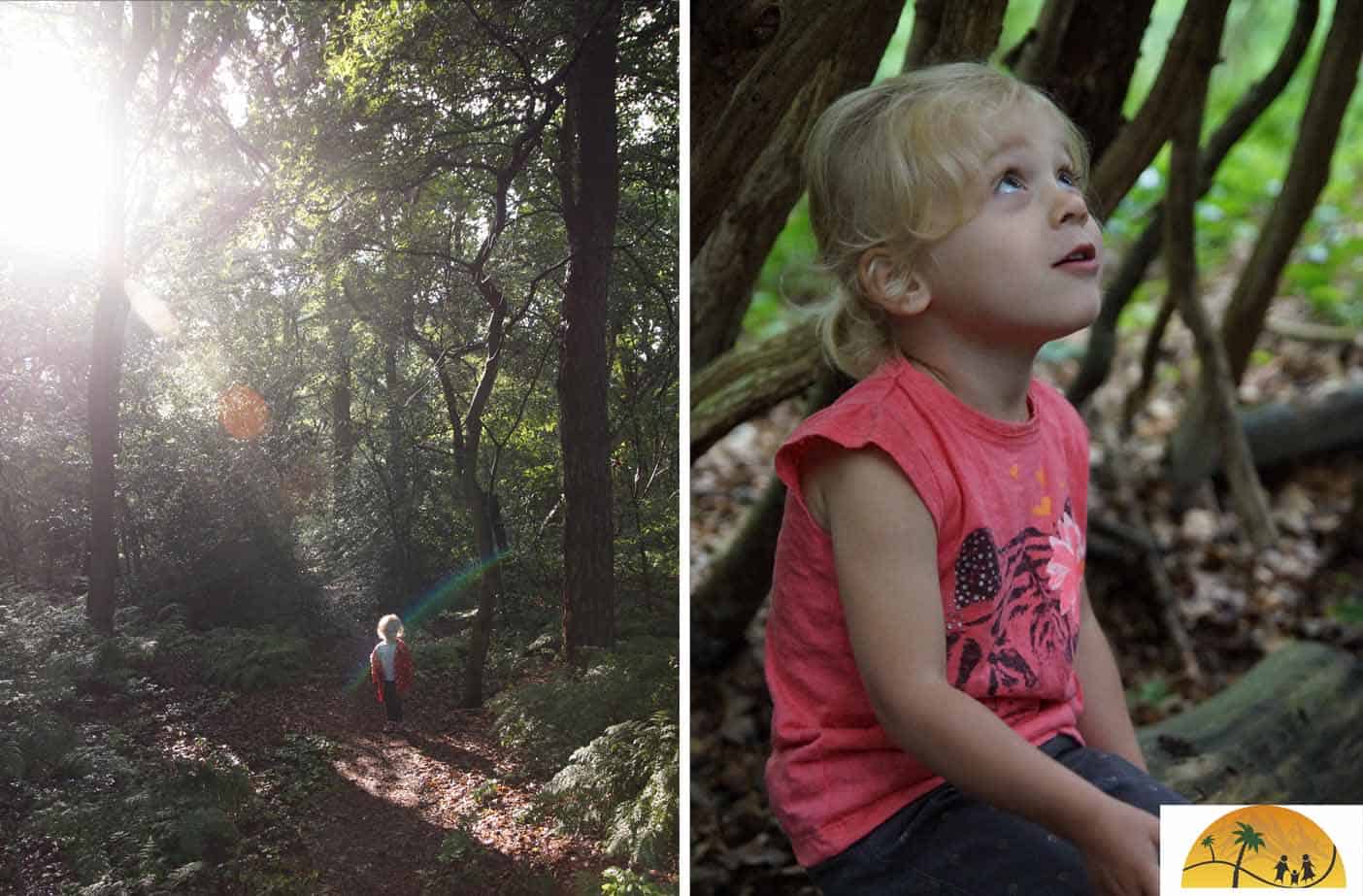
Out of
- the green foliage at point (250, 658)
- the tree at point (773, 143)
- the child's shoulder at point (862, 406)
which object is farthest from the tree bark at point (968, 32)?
the green foliage at point (250, 658)

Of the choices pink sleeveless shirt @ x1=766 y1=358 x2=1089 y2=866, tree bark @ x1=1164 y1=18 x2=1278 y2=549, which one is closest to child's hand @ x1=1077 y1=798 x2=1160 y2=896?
pink sleeveless shirt @ x1=766 y1=358 x2=1089 y2=866

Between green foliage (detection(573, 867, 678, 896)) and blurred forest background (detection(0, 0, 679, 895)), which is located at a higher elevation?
blurred forest background (detection(0, 0, 679, 895))

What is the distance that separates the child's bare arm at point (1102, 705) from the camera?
5.68 feet

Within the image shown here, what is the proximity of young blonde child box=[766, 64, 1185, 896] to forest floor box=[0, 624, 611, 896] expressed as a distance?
516 millimetres

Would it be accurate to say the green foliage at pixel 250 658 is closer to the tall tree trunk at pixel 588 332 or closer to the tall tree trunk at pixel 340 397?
the tall tree trunk at pixel 340 397

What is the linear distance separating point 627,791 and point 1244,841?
3.03ft

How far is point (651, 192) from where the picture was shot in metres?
2.03

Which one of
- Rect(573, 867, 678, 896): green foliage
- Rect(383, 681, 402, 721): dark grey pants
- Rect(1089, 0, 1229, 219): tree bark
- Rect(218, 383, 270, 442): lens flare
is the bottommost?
Rect(573, 867, 678, 896): green foliage

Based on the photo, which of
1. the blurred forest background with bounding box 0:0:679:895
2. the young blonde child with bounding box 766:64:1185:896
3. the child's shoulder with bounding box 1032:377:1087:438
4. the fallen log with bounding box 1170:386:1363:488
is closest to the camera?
the young blonde child with bounding box 766:64:1185:896

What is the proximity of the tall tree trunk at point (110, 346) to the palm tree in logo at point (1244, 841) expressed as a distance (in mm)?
1650

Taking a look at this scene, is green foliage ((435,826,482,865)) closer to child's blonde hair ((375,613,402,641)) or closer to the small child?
the small child

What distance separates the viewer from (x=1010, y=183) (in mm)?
1551

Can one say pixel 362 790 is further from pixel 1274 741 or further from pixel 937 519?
pixel 1274 741

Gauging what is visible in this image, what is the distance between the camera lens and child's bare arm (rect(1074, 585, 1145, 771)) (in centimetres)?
173
